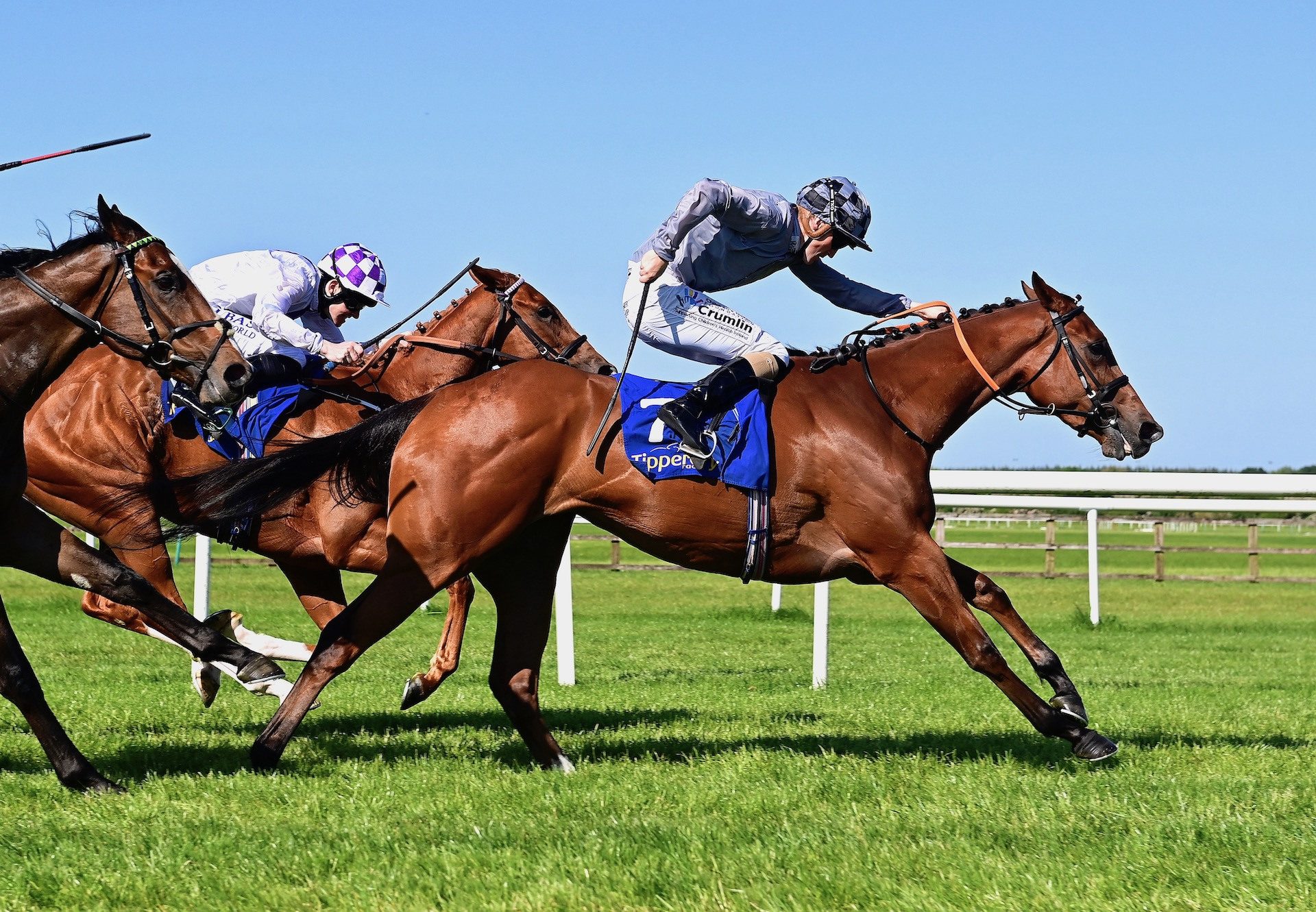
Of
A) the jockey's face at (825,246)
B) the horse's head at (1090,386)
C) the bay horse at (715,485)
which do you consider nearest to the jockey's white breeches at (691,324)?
the bay horse at (715,485)

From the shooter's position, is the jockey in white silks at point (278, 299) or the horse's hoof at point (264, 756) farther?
the jockey in white silks at point (278, 299)

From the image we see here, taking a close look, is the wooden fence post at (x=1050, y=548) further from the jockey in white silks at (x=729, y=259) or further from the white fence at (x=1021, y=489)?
the jockey in white silks at (x=729, y=259)

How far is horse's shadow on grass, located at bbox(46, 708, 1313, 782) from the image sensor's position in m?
5.61

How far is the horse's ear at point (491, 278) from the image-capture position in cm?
789

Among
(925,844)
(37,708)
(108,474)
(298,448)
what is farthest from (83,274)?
(925,844)

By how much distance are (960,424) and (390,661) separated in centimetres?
501

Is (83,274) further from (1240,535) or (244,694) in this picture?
(1240,535)

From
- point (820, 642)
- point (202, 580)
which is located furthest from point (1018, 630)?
point (202, 580)

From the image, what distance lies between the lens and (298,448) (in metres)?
5.73

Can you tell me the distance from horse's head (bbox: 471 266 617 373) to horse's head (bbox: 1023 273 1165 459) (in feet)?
8.62

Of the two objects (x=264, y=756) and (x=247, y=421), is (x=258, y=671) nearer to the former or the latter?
(x=264, y=756)

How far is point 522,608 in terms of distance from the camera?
5.88 metres

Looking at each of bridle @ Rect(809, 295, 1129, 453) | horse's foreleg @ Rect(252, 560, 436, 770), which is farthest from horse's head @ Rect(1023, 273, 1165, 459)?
horse's foreleg @ Rect(252, 560, 436, 770)

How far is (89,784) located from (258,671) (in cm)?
67
